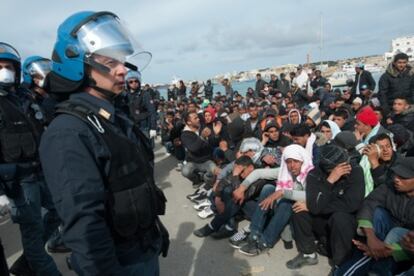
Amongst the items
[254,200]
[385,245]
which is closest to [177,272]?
[254,200]

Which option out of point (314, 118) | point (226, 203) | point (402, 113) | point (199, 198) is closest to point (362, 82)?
point (314, 118)

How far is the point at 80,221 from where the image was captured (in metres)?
1.24

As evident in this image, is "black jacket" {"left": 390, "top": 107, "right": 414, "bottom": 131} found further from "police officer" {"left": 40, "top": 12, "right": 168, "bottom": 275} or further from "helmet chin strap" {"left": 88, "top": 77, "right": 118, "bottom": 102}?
"helmet chin strap" {"left": 88, "top": 77, "right": 118, "bottom": 102}

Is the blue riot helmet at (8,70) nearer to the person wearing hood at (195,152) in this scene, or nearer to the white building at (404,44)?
the person wearing hood at (195,152)

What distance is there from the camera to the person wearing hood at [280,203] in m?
3.66

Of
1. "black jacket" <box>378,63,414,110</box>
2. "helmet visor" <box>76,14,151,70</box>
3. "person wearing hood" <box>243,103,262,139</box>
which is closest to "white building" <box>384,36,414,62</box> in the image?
"black jacket" <box>378,63,414,110</box>

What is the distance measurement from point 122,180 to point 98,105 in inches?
13.4

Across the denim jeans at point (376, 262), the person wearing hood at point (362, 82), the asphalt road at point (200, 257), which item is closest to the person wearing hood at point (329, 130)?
the asphalt road at point (200, 257)

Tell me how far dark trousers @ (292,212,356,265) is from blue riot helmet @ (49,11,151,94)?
101 inches

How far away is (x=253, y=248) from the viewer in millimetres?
3697

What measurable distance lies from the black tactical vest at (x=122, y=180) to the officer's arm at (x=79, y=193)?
0.22 feet

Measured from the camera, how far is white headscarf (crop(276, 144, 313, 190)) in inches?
151

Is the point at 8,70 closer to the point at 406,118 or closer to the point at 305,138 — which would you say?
the point at 305,138

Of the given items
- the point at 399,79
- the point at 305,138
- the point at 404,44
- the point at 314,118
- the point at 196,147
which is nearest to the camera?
the point at 305,138
